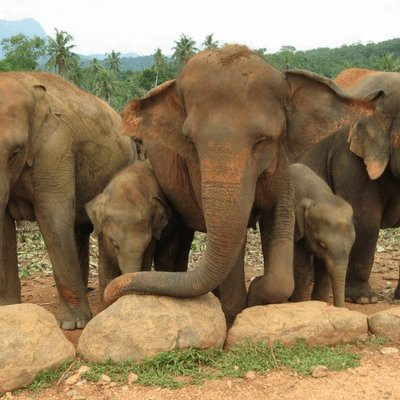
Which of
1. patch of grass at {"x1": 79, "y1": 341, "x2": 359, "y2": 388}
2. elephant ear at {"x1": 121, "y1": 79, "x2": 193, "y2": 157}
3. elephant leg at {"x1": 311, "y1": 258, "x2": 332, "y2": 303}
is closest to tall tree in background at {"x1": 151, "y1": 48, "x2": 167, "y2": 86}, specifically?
elephant leg at {"x1": 311, "y1": 258, "x2": 332, "y2": 303}

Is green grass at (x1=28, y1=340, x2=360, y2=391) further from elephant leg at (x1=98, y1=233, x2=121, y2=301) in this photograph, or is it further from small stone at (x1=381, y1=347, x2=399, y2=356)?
elephant leg at (x1=98, y1=233, x2=121, y2=301)

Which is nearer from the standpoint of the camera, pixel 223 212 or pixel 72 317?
pixel 223 212

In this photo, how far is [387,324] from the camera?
13.0 ft

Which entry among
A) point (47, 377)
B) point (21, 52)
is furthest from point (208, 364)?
point (21, 52)

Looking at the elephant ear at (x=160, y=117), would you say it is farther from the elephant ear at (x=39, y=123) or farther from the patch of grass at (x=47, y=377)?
the patch of grass at (x=47, y=377)

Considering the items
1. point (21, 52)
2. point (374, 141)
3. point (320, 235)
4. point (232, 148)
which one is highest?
point (21, 52)

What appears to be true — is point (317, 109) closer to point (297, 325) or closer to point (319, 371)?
point (297, 325)

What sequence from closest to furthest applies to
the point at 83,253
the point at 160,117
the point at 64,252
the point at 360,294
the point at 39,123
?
the point at 160,117
the point at 39,123
the point at 64,252
the point at 360,294
the point at 83,253

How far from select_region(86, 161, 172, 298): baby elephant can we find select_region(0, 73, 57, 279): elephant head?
585 mm

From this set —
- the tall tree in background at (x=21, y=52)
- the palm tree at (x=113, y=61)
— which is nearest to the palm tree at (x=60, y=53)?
the tall tree in background at (x=21, y=52)

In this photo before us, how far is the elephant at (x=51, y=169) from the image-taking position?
419cm

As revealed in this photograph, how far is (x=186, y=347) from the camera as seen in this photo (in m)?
3.55

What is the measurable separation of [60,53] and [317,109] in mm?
41239

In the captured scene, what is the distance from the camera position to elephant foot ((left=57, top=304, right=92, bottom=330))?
466 cm
